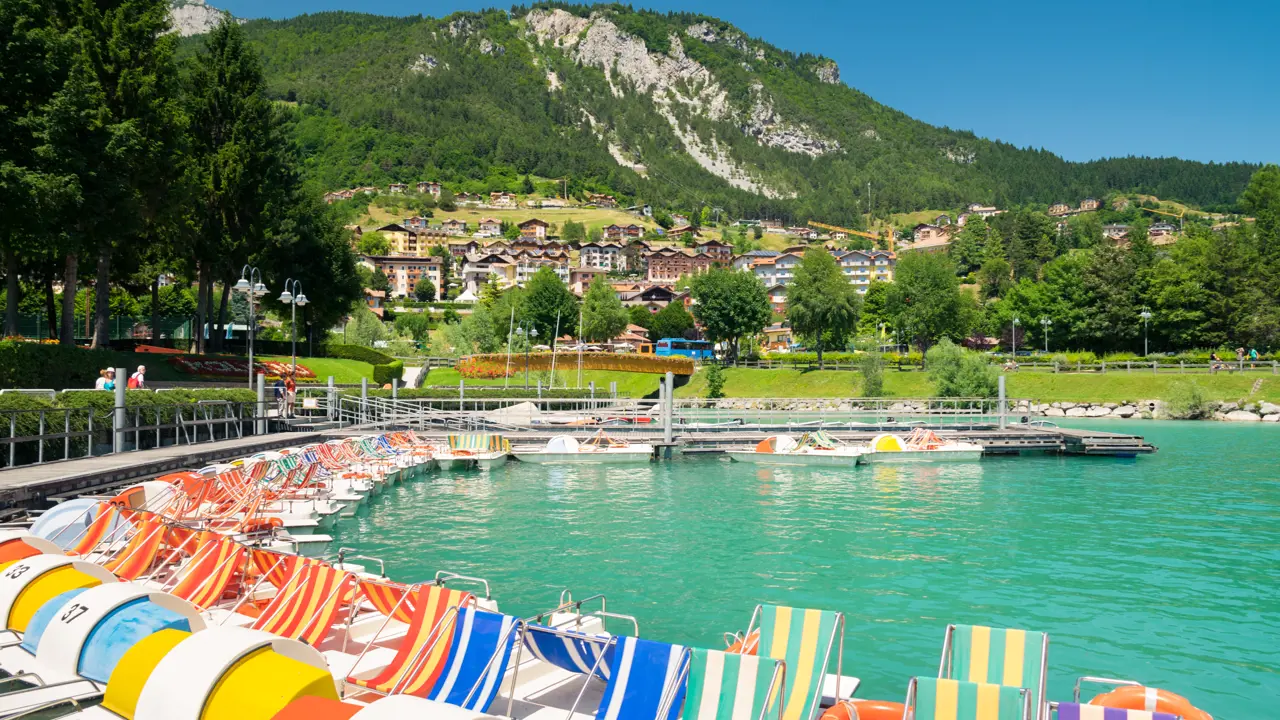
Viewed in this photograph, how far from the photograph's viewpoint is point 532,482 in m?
28.8

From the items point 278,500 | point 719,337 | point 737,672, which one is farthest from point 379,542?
point 719,337

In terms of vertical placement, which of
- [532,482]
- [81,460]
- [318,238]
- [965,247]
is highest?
[965,247]

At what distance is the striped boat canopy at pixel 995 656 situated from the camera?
712 cm

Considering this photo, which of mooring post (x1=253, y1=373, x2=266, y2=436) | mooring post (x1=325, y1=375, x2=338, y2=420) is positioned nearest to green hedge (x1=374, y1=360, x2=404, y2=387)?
mooring post (x1=325, y1=375, x2=338, y2=420)

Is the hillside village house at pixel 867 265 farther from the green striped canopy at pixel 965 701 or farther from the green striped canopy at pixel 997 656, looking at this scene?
the green striped canopy at pixel 965 701

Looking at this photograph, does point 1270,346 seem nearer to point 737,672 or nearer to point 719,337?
point 719,337

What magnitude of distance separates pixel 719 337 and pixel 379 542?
77.2m

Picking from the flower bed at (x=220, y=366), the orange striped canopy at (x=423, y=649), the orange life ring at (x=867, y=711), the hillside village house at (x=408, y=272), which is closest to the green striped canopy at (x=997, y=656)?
the orange life ring at (x=867, y=711)

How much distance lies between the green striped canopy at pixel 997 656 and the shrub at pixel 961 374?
188 ft

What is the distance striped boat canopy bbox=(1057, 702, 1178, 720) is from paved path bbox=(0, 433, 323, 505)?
1596cm

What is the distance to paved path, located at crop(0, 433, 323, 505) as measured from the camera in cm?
1532

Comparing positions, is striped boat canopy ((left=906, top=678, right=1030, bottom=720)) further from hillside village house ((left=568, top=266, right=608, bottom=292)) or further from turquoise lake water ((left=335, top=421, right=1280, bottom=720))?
hillside village house ((left=568, top=266, right=608, bottom=292))

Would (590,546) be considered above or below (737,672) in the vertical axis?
below

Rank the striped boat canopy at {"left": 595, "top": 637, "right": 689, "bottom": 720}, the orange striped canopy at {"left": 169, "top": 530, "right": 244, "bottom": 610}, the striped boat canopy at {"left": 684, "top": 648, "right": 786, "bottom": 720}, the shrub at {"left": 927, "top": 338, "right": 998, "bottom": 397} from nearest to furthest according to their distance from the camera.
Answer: the striped boat canopy at {"left": 684, "top": 648, "right": 786, "bottom": 720} < the striped boat canopy at {"left": 595, "top": 637, "right": 689, "bottom": 720} < the orange striped canopy at {"left": 169, "top": 530, "right": 244, "bottom": 610} < the shrub at {"left": 927, "top": 338, "right": 998, "bottom": 397}
